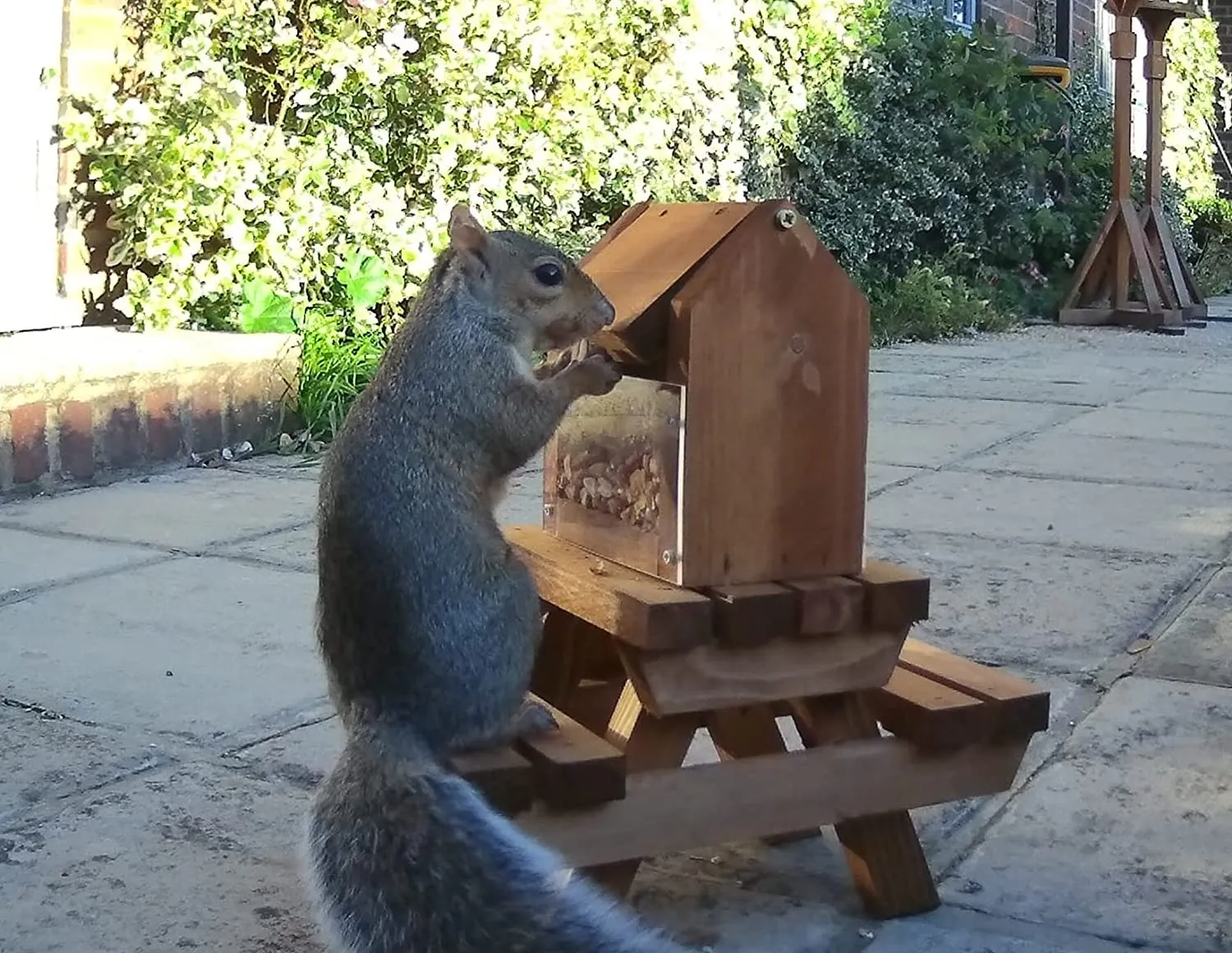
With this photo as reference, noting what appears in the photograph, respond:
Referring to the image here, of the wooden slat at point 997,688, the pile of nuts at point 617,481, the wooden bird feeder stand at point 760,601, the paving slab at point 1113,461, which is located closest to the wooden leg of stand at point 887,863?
the wooden bird feeder stand at point 760,601

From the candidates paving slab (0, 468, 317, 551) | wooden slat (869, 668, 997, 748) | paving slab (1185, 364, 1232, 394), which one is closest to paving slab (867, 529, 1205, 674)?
wooden slat (869, 668, 997, 748)

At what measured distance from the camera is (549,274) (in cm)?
202

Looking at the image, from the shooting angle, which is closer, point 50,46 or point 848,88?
point 50,46

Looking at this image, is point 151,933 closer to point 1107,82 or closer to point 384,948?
point 384,948

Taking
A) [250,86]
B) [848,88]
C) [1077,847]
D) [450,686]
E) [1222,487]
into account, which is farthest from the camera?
[848,88]

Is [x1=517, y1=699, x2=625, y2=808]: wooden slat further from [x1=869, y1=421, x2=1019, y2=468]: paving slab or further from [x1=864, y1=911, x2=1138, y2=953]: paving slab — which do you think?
[x1=869, y1=421, x2=1019, y2=468]: paving slab

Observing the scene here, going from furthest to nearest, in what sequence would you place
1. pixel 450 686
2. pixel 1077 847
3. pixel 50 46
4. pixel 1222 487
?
pixel 50 46 → pixel 1222 487 → pixel 1077 847 → pixel 450 686

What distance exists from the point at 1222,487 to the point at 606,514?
2957mm

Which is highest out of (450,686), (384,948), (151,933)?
(450,686)

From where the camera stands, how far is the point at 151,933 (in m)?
1.85

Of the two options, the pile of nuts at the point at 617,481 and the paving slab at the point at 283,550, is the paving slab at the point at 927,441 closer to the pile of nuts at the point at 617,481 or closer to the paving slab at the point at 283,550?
the paving slab at the point at 283,550

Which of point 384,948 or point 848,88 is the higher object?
point 848,88

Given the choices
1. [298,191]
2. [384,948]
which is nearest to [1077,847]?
[384,948]

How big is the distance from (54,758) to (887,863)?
1213 millimetres
